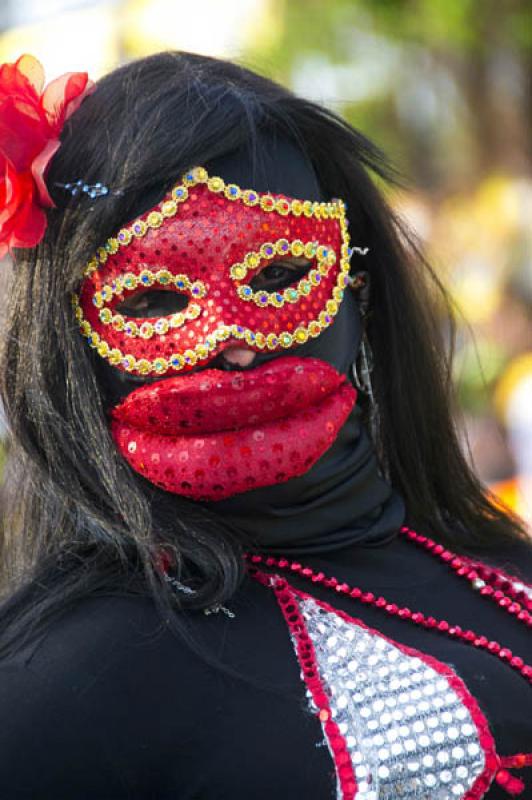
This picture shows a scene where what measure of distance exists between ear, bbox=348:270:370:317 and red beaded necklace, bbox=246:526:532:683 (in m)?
0.54

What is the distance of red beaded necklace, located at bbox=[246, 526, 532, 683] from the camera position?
1975mm

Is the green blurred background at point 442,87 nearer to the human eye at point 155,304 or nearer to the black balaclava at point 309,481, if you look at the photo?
the black balaclava at point 309,481

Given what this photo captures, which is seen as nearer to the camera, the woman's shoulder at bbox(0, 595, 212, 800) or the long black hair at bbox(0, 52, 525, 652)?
the woman's shoulder at bbox(0, 595, 212, 800)

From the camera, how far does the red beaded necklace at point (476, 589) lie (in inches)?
77.8

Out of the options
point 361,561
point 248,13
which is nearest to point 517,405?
point 248,13

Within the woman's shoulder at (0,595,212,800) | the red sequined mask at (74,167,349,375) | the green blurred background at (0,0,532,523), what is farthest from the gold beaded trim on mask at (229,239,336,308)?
the green blurred background at (0,0,532,523)

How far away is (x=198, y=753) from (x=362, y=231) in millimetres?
1094

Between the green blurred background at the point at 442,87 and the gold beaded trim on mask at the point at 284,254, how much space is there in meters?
4.44

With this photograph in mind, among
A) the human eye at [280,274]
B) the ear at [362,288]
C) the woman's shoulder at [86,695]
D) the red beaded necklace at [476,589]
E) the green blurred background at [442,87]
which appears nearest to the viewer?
the woman's shoulder at [86,695]

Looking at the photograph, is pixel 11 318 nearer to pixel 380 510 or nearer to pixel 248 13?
pixel 380 510

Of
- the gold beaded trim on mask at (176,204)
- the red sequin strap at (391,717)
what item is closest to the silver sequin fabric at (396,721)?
the red sequin strap at (391,717)

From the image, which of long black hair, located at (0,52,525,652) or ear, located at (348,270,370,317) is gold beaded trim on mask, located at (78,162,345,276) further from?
ear, located at (348,270,370,317)

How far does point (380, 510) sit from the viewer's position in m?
2.18

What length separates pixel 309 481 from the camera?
6.60 feet
